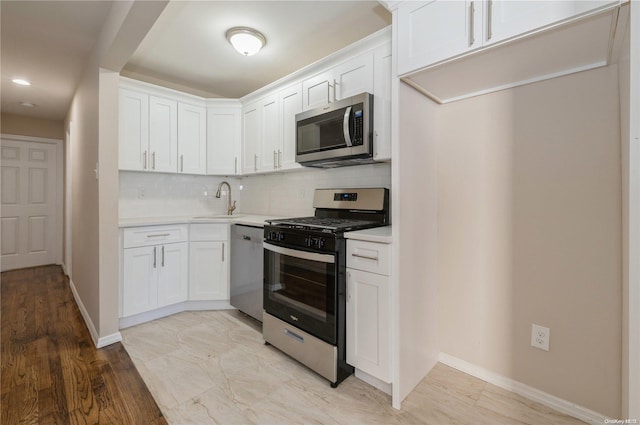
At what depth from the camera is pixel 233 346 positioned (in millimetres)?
2369

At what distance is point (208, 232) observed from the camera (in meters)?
3.05

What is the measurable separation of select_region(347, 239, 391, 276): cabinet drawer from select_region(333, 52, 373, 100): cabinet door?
3.60 ft

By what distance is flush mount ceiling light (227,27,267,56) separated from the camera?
7.54 feet

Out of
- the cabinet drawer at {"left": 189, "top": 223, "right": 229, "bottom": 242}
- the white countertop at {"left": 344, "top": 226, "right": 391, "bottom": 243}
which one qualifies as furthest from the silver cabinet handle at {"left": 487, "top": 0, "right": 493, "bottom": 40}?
the cabinet drawer at {"left": 189, "top": 223, "right": 229, "bottom": 242}

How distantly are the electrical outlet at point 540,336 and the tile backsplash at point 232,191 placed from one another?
4.89ft

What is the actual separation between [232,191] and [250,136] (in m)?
0.89

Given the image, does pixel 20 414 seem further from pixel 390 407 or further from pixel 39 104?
pixel 39 104

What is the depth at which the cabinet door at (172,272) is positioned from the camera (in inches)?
112

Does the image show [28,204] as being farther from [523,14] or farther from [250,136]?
[523,14]

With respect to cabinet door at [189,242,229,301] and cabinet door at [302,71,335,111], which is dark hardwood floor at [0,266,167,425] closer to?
cabinet door at [189,242,229,301]

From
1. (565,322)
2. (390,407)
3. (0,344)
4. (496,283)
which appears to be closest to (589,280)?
(565,322)

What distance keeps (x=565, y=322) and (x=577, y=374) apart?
0.27 m

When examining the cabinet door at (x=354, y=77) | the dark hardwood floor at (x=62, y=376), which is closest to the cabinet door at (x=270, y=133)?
the cabinet door at (x=354, y=77)

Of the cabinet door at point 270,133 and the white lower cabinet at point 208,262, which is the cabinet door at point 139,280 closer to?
the white lower cabinet at point 208,262
